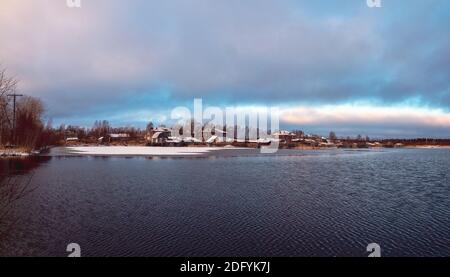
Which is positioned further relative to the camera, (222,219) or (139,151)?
(139,151)

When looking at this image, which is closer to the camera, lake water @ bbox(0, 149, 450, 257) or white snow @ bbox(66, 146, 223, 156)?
lake water @ bbox(0, 149, 450, 257)

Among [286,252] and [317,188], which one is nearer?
[286,252]

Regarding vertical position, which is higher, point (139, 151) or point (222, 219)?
point (139, 151)

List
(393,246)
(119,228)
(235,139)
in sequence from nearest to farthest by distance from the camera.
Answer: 1. (393,246)
2. (119,228)
3. (235,139)

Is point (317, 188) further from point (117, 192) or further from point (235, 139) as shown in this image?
point (235, 139)

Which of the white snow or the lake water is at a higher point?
the white snow

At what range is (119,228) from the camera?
12750mm

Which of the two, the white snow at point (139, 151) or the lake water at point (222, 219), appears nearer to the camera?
the lake water at point (222, 219)

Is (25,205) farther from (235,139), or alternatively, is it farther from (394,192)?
(235,139)

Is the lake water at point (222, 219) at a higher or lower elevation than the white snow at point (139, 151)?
lower
